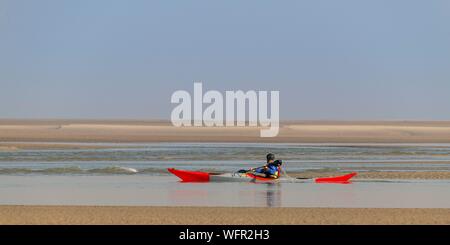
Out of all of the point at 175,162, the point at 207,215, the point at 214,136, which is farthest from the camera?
the point at 214,136

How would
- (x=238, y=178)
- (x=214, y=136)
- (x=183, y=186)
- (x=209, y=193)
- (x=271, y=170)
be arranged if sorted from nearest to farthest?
1. (x=209, y=193)
2. (x=183, y=186)
3. (x=238, y=178)
4. (x=271, y=170)
5. (x=214, y=136)

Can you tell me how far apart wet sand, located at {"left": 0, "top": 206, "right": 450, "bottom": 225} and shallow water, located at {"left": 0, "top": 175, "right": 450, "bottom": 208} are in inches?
69.4

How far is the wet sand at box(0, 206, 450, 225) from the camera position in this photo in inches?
944

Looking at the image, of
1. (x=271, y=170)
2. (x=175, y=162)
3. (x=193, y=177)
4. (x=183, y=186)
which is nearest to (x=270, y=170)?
(x=271, y=170)

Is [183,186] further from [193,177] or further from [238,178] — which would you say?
[238,178]

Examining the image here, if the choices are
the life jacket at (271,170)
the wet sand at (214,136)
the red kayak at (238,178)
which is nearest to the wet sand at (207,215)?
the red kayak at (238,178)

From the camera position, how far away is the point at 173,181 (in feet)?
127

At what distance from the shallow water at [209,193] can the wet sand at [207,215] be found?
1.76 m

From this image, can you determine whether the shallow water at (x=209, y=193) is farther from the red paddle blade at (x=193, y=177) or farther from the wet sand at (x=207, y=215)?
the wet sand at (x=207, y=215)

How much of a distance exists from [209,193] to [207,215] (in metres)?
7.97

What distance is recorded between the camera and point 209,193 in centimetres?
3328

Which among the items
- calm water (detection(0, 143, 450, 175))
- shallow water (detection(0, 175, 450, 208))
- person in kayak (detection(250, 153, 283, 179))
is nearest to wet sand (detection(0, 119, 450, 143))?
calm water (detection(0, 143, 450, 175))
